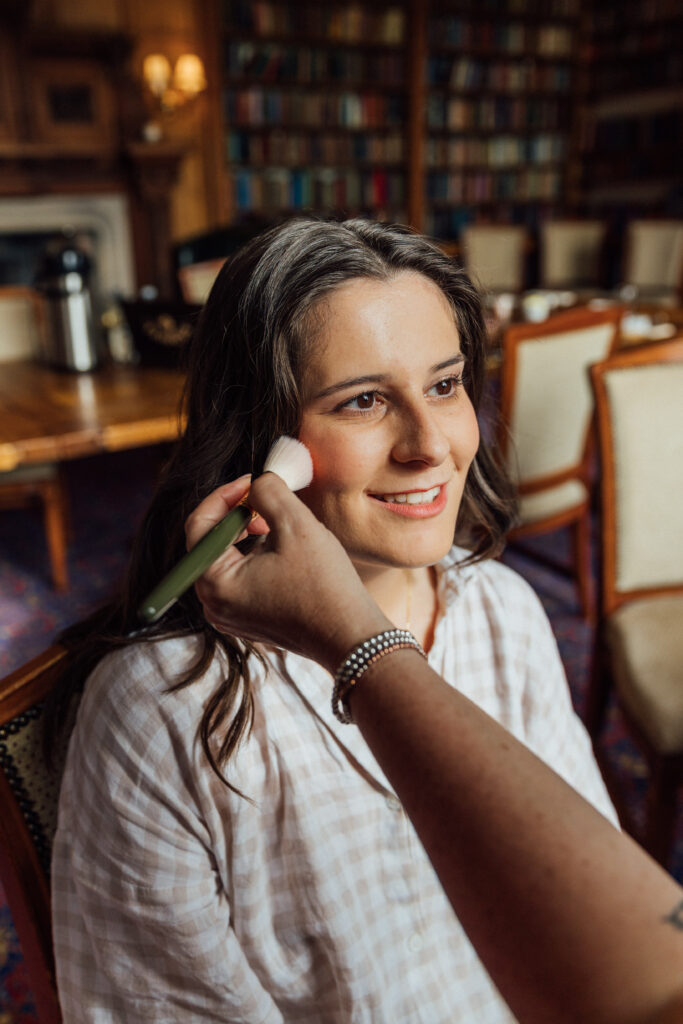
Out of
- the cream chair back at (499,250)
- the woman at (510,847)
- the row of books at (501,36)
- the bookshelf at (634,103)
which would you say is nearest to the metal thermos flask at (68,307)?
the woman at (510,847)

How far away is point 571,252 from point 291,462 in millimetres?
5704

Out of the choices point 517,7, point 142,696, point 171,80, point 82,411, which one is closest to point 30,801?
point 142,696

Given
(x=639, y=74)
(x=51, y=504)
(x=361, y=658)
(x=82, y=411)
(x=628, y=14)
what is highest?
(x=628, y=14)

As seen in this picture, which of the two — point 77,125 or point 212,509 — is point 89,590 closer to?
point 212,509

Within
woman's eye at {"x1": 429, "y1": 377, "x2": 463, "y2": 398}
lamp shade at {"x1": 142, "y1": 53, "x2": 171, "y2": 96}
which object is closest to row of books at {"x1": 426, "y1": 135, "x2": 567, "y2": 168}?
lamp shade at {"x1": 142, "y1": 53, "x2": 171, "y2": 96}

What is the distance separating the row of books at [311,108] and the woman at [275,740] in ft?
17.2

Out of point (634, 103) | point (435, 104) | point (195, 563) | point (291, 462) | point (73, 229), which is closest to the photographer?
point (195, 563)

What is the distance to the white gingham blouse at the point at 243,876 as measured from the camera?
0.74 m

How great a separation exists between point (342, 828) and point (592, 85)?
23.7 feet

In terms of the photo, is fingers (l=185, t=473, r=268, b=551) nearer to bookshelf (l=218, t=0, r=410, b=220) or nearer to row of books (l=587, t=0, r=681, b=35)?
bookshelf (l=218, t=0, r=410, b=220)

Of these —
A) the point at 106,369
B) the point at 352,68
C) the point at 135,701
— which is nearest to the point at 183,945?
the point at 135,701

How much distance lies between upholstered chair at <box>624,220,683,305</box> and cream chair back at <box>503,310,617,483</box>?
118 inches

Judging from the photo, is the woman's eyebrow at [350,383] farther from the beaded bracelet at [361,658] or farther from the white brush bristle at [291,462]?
the beaded bracelet at [361,658]

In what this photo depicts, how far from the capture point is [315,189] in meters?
5.81
